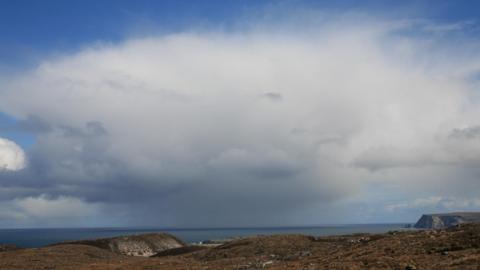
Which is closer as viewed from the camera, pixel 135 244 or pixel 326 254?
pixel 326 254

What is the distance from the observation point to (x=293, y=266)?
120 feet

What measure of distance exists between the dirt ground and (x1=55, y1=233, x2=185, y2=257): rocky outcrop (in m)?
13.8

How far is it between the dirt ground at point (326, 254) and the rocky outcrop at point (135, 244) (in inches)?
544

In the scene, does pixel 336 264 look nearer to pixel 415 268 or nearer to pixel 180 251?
pixel 415 268

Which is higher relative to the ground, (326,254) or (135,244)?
(326,254)

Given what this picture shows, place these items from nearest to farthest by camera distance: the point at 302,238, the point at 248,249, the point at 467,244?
the point at 467,244
the point at 248,249
the point at 302,238

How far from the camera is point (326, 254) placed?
4281 centimetres

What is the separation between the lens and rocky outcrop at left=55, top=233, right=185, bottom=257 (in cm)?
8644

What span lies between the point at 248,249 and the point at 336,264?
26.1 meters

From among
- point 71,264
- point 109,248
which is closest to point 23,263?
point 71,264

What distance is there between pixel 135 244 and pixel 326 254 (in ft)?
189

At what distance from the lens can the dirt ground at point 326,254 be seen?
2955 cm

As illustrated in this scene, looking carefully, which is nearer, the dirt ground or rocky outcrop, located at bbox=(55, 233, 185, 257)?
the dirt ground

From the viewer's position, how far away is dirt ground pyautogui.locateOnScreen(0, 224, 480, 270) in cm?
2955
